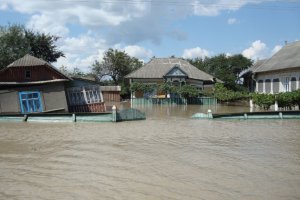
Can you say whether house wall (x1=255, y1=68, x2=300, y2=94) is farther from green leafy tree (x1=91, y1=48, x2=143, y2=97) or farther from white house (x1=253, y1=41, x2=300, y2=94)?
green leafy tree (x1=91, y1=48, x2=143, y2=97)

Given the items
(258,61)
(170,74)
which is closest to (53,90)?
(170,74)

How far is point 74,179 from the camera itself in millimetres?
8867

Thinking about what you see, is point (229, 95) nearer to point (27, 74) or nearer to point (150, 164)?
point (27, 74)

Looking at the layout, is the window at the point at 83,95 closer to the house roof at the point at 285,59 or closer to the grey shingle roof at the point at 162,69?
the grey shingle roof at the point at 162,69

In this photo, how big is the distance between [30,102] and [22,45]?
18.3 m

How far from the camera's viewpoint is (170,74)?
4444 centimetres

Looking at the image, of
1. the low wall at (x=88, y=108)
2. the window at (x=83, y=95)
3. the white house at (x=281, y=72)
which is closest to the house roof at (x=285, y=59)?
the white house at (x=281, y=72)

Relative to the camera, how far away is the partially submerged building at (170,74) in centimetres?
4459

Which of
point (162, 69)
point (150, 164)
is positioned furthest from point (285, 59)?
point (150, 164)

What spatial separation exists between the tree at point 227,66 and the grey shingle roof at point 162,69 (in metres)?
7.67

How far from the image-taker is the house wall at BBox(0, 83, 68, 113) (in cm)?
2598

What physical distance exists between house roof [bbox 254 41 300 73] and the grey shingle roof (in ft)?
32.5

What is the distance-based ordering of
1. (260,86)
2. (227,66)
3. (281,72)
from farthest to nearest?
(227,66) < (260,86) < (281,72)

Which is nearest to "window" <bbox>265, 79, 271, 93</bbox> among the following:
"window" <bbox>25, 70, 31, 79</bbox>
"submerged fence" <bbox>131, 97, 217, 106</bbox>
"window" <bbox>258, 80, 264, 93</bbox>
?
"window" <bbox>258, 80, 264, 93</bbox>
